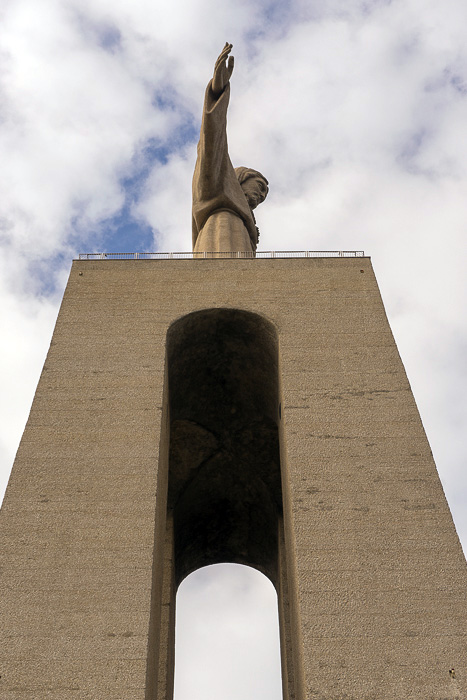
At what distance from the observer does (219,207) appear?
13703 mm

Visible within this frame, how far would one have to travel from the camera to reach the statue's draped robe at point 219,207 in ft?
42.0

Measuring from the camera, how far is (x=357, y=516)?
7414mm

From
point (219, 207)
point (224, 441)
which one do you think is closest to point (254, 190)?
point (219, 207)

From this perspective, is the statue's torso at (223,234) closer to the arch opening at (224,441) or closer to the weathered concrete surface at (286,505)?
the weathered concrete surface at (286,505)

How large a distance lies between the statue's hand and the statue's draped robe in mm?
860

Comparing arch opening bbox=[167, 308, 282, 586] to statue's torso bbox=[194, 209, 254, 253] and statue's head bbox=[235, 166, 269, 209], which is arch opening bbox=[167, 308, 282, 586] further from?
statue's head bbox=[235, 166, 269, 209]

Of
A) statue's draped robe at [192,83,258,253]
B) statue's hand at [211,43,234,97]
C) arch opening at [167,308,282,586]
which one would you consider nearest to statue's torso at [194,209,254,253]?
statue's draped robe at [192,83,258,253]

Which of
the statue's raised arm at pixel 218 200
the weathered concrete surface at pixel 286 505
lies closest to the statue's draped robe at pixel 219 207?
the statue's raised arm at pixel 218 200

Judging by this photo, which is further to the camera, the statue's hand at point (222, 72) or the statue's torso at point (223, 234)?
the statue's torso at point (223, 234)

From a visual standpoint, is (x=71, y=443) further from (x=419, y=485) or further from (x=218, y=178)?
(x=218, y=178)

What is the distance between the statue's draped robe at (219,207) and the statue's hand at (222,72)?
0.86 m

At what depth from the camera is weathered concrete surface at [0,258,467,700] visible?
6387 mm

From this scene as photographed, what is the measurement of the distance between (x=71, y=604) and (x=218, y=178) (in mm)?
8462

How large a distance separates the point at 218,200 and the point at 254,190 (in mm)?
2184
